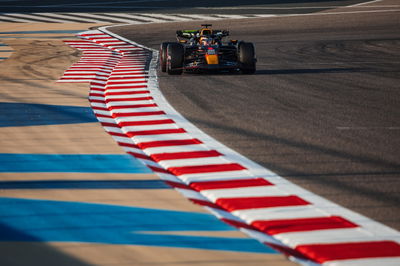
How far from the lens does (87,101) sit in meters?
11.9

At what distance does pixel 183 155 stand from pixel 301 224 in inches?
104

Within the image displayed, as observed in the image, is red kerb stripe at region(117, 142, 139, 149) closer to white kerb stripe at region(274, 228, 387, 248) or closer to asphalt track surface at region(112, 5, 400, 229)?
asphalt track surface at region(112, 5, 400, 229)

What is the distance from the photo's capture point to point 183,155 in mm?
8016

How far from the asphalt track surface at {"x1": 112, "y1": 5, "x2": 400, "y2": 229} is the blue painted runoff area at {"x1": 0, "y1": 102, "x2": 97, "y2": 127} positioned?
5.10 ft

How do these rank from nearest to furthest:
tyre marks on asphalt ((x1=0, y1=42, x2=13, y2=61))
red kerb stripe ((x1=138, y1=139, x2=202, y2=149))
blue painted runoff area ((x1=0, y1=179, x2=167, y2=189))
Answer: blue painted runoff area ((x1=0, y1=179, x2=167, y2=189)) → red kerb stripe ((x1=138, y1=139, x2=202, y2=149)) → tyre marks on asphalt ((x1=0, y1=42, x2=13, y2=61))

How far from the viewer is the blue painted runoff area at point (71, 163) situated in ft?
24.1

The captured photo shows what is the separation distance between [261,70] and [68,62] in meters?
5.23

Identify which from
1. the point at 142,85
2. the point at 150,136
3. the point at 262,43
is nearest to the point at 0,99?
the point at 142,85

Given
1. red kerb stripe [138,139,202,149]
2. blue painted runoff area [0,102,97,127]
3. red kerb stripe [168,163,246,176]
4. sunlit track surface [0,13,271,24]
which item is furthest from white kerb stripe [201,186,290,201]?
sunlit track surface [0,13,271,24]

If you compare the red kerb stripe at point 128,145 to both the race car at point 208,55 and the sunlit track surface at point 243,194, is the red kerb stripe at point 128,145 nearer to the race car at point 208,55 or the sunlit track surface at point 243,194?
the sunlit track surface at point 243,194

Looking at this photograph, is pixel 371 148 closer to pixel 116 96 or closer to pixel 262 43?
pixel 116 96

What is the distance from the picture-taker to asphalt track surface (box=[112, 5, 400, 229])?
6.80 metres

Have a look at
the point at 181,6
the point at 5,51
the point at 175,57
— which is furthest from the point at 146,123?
the point at 181,6

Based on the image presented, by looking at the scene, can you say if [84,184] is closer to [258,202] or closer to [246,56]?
[258,202]
